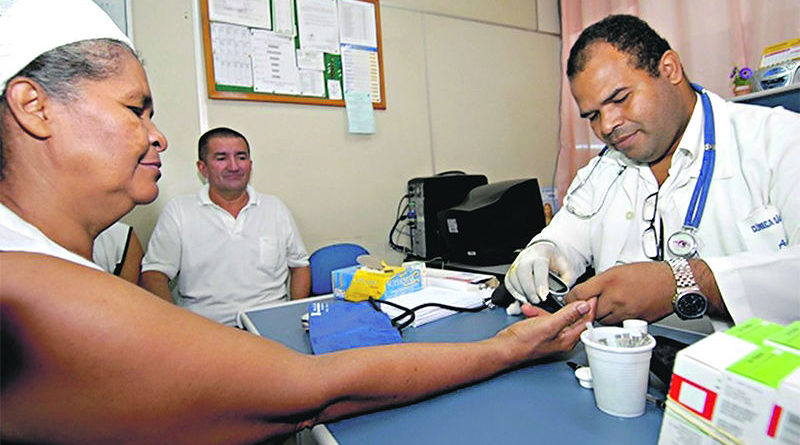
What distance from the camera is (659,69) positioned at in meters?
1.20

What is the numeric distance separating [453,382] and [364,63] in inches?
91.2

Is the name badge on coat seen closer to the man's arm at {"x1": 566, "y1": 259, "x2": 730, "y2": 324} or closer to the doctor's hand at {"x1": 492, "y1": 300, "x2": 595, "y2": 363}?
the man's arm at {"x1": 566, "y1": 259, "x2": 730, "y2": 324}

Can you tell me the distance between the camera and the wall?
7.24 ft

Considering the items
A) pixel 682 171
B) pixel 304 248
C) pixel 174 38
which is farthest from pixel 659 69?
pixel 174 38

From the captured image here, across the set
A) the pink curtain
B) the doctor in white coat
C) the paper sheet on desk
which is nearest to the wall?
the pink curtain

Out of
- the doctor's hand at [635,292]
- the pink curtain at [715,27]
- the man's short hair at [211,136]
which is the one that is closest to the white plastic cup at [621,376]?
the doctor's hand at [635,292]

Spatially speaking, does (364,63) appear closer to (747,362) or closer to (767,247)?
(767,247)

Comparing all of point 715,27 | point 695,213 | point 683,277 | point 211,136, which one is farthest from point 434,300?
point 715,27

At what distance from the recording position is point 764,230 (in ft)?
3.38

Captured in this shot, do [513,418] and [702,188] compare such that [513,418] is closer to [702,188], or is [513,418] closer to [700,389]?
[700,389]

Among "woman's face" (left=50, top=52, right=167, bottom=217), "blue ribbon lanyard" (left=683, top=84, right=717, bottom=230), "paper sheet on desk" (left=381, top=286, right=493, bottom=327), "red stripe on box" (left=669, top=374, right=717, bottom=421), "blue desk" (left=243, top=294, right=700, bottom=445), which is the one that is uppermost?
"woman's face" (left=50, top=52, right=167, bottom=217)

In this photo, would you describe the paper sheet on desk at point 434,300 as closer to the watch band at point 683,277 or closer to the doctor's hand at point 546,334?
the doctor's hand at point 546,334

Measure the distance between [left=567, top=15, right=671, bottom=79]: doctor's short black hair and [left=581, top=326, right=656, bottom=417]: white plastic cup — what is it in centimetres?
89

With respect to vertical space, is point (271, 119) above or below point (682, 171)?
above
